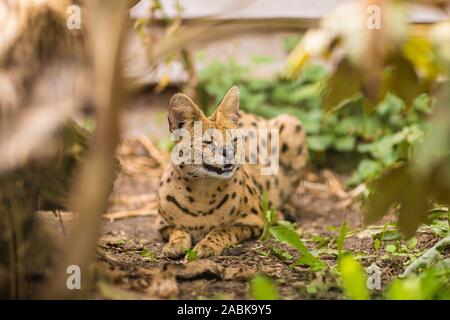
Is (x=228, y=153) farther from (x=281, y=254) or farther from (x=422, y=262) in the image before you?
(x=422, y=262)

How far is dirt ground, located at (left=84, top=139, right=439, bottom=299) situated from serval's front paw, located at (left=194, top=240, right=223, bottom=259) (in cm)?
7

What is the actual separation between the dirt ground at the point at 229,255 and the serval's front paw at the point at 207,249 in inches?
2.8

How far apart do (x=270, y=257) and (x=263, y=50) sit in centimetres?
402

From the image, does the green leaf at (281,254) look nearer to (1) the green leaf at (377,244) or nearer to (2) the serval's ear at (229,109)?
(1) the green leaf at (377,244)

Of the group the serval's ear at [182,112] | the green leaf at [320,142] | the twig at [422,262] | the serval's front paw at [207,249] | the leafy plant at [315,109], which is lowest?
the twig at [422,262]

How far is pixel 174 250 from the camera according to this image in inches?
183

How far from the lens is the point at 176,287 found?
339 centimetres

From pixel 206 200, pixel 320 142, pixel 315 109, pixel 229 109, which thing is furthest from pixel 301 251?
pixel 315 109

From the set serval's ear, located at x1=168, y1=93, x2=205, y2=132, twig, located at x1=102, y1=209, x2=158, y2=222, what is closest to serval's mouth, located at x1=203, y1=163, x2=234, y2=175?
serval's ear, located at x1=168, y1=93, x2=205, y2=132

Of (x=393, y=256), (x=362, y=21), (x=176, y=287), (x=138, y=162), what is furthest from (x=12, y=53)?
(x=138, y=162)

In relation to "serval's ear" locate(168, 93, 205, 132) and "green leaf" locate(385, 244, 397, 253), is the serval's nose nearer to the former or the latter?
"serval's ear" locate(168, 93, 205, 132)

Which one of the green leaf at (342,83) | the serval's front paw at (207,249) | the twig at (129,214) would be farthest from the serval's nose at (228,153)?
the green leaf at (342,83)

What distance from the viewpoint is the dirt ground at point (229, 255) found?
3412 millimetres

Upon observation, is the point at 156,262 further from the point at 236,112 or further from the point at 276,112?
the point at 276,112
